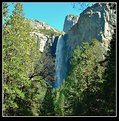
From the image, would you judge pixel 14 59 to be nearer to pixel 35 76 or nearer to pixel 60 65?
pixel 35 76

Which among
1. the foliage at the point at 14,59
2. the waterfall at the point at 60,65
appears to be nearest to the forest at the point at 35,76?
the foliage at the point at 14,59

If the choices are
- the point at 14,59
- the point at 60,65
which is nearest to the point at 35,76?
the point at 14,59

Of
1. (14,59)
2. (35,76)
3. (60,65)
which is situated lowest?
(35,76)

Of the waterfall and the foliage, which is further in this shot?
the waterfall

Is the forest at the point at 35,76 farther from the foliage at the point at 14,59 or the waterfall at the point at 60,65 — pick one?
the waterfall at the point at 60,65

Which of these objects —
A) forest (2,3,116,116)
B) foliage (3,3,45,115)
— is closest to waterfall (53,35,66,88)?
forest (2,3,116,116)

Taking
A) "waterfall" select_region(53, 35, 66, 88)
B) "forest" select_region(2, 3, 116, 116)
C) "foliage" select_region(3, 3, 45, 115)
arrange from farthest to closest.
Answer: "waterfall" select_region(53, 35, 66, 88) < "foliage" select_region(3, 3, 45, 115) < "forest" select_region(2, 3, 116, 116)

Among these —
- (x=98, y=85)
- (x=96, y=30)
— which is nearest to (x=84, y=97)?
(x=98, y=85)

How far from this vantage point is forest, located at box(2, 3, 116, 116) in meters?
24.9

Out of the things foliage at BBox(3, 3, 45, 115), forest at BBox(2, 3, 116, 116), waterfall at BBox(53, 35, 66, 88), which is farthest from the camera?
waterfall at BBox(53, 35, 66, 88)

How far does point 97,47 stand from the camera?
1532 inches

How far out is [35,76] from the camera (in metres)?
35.4

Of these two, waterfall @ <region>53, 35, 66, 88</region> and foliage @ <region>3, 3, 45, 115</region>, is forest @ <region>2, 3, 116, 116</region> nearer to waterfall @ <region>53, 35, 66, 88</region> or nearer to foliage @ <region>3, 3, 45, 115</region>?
foliage @ <region>3, 3, 45, 115</region>

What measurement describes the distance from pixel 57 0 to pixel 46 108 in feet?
80.0
